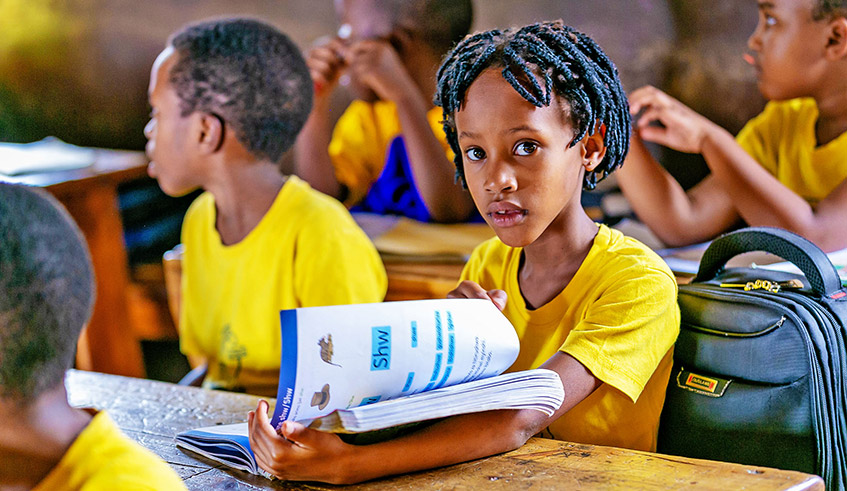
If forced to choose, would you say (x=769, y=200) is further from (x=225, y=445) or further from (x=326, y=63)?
(x=225, y=445)

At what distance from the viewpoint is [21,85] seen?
3.61m

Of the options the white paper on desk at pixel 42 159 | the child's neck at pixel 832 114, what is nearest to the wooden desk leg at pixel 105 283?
the white paper on desk at pixel 42 159

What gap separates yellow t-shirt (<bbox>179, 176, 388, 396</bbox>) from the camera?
1674 millimetres

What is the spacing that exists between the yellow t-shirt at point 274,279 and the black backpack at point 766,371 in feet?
2.17

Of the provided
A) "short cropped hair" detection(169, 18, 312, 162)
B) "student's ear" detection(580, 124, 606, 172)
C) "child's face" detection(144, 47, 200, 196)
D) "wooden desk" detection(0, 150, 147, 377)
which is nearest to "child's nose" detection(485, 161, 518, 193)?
"student's ear" detection(580, 124, 606, 172)

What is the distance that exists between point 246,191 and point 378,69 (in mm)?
714

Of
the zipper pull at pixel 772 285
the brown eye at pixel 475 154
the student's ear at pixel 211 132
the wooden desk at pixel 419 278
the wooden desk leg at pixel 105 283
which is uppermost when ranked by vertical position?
the brown eye at pixel 475 154

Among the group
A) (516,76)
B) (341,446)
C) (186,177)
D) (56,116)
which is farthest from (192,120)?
(56,116)

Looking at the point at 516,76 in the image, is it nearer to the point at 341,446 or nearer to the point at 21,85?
the point at 341,446

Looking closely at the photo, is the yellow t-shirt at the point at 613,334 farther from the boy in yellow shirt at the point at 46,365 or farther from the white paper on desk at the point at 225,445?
the boy in yellow shirt at the point at 46,365

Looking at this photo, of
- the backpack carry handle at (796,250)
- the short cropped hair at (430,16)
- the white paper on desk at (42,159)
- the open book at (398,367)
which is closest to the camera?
the open book at (398,367)

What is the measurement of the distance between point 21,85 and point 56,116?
199mm

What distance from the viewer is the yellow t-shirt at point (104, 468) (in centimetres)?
76

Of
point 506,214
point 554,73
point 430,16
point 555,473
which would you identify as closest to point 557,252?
point 506,214
